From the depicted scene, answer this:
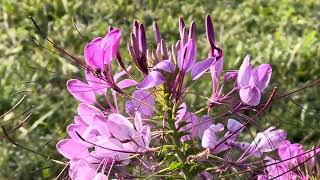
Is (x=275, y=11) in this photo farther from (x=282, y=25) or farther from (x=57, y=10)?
(x=57, y=10)

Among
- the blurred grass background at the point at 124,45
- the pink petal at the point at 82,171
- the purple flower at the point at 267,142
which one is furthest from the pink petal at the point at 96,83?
the blurred grass background at the point at 124,45

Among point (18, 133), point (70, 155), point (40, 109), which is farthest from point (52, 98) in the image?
point (70, 155)

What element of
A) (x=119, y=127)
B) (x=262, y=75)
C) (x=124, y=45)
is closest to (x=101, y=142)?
(x=119, y=127)

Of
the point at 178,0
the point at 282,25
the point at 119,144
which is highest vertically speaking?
the point at 119,144

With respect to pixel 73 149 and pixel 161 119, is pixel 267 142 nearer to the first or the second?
pixel 161 119

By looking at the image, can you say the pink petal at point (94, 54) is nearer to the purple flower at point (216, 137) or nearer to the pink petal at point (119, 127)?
the pink petal at point (119, 127)

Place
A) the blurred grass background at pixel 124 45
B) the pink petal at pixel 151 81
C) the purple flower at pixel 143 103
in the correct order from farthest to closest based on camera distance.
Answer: the blurred grass background at pixel 124 45 → the purple flower at pixel 143 103 → the pink petal at pixel 151 81
